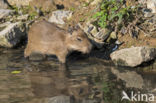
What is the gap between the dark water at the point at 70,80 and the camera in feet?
14.9

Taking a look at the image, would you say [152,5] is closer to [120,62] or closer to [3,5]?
[120,62]

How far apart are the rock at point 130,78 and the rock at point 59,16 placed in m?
3.04

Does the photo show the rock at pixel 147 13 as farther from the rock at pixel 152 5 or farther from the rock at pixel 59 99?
the rock at pixel 59 99

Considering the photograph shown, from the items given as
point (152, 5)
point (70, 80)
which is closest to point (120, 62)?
point (70, 80)

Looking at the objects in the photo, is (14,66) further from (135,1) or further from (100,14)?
(135,1)

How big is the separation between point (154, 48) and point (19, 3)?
5927mm

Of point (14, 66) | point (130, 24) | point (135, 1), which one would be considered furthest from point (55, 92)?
point (135, 1)

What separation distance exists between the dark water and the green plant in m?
1.08

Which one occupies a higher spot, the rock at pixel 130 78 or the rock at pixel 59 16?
the rock at pixel 59 16

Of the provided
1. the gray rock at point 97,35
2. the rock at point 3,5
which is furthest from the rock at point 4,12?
the gray rock at point 97,35

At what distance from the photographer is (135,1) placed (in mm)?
7594

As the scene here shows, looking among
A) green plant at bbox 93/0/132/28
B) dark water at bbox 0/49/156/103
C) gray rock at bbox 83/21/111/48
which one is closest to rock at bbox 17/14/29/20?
dark water at bbox 0/49/156/103

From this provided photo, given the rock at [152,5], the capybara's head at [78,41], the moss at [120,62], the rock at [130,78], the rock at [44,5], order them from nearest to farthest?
the rock at [130,78] → the moss at [120,62] → the capybara's head at [78,41] → the rock at [152,5] → the rock at [44,5]

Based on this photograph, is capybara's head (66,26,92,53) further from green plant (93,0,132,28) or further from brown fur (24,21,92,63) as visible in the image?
green plant (93,0,132,28)
